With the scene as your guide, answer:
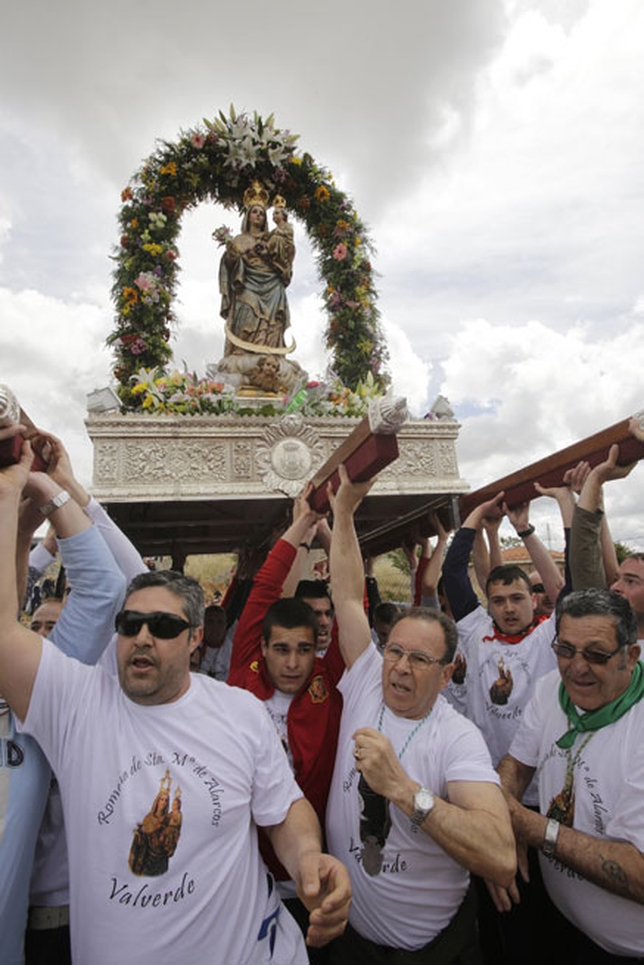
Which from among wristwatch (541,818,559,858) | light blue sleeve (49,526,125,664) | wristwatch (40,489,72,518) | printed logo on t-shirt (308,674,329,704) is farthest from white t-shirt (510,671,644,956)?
wristwatch (40,489,72,518)

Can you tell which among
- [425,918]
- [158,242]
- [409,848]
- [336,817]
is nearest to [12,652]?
[336,817]

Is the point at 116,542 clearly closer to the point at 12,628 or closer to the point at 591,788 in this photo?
the point at 12,628

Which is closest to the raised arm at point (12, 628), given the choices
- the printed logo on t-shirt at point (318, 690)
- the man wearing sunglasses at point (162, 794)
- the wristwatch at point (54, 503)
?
the man wearing sunglasses at point (162, 794)

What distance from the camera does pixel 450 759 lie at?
1.89m

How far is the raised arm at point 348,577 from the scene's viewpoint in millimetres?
2445

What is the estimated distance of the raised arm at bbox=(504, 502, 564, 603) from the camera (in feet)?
11.5

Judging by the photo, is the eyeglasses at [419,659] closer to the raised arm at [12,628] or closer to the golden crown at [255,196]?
the raised arm at [12,628]

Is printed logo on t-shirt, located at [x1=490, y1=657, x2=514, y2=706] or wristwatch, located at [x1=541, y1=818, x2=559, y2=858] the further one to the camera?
printed logo on t-shirt, located at [x1=490, y1=657, x2=514, y2=706]

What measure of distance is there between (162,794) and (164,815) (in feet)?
0.18

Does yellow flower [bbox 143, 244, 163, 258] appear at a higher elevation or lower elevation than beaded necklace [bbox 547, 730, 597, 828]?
higher

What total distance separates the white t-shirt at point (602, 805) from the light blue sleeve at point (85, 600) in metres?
1.86

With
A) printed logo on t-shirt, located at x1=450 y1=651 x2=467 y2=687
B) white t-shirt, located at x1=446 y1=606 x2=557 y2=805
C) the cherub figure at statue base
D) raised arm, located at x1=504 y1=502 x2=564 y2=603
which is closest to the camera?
white t-shirt, located at x1=446 y1=606 x2=557 y2=805

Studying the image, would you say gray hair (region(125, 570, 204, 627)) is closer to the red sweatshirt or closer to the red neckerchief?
the red sweatshirt

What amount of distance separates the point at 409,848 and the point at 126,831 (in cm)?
95
